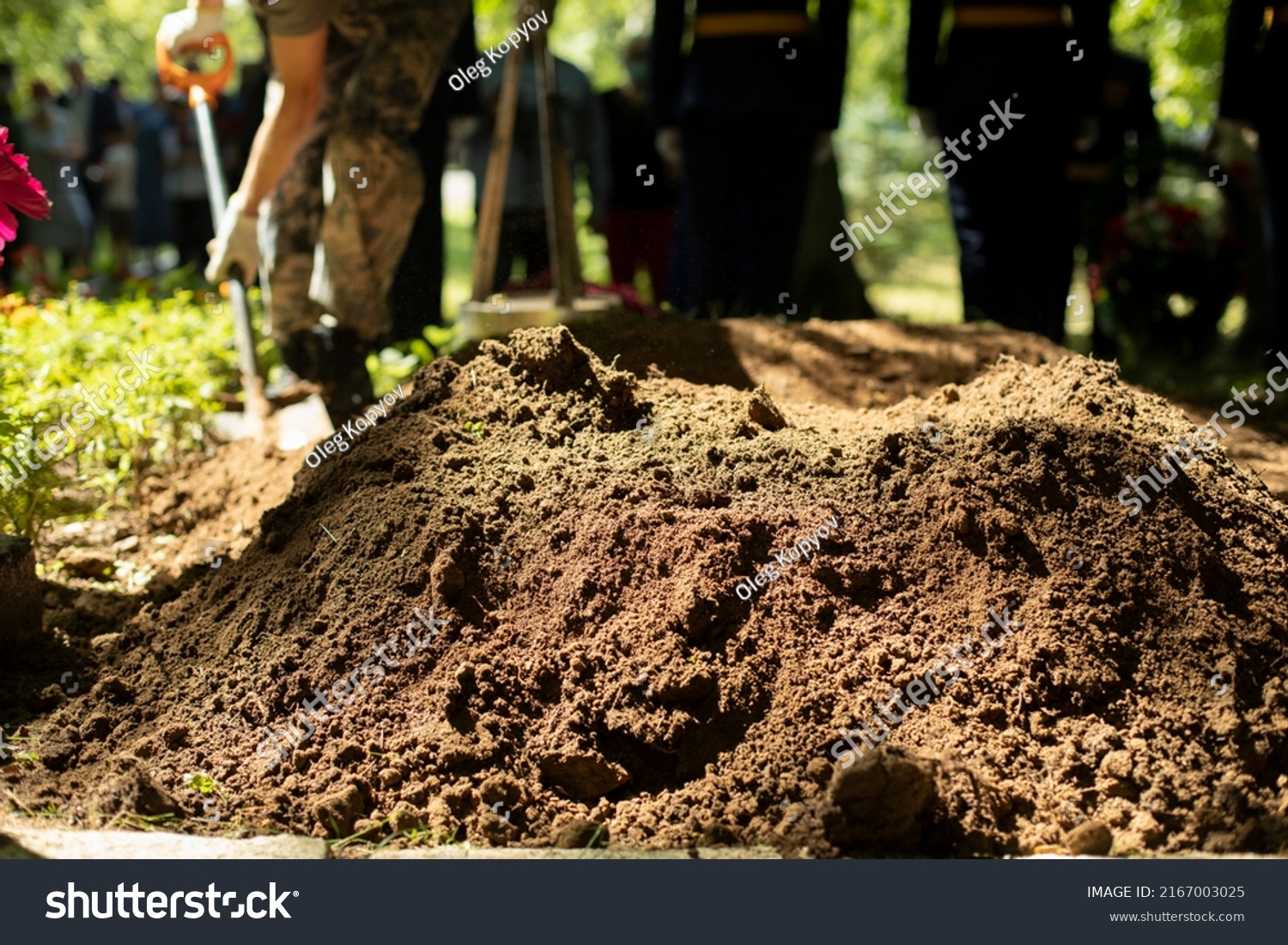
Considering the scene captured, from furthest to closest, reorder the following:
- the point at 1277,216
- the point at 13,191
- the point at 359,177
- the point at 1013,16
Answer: the point at 1277,216 → the point at 1013,16 → the point at 359,177 → the point at 13,191

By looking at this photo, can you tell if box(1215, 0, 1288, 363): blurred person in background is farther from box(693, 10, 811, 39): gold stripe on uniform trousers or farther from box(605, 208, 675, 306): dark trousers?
box(605, 208, 675, 306): dark trousers

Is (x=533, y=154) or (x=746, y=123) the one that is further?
(x=533, y=154)

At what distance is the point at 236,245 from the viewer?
4.61 meters

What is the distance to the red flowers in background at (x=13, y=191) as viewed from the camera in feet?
9.55

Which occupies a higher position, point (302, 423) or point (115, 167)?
point (115, 167)

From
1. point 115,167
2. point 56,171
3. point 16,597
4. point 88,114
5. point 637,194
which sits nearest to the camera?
point 16,597

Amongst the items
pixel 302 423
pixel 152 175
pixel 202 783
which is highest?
pixel 152 175

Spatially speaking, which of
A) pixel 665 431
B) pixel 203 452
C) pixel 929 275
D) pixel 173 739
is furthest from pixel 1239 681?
pixel 929 275

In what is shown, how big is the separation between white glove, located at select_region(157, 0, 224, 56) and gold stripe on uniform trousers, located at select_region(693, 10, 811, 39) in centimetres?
225

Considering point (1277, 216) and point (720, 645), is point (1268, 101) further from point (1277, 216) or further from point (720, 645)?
point (720, 645)

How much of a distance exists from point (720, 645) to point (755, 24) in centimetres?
391

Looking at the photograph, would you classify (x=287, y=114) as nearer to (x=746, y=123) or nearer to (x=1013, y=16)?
(x=746, y=123)

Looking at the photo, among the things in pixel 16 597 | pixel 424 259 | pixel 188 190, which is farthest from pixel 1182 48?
pixel 188 190

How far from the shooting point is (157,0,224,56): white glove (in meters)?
4.52
